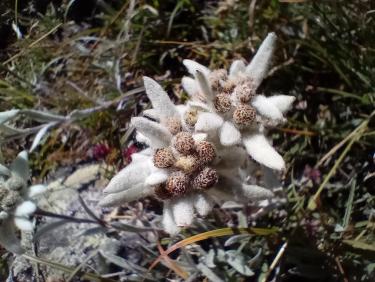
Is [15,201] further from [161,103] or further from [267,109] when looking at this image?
[267,109]

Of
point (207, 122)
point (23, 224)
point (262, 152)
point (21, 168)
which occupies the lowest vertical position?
point (23, 224)

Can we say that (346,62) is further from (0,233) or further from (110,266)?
(0,233)

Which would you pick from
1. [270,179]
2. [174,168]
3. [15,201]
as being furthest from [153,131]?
[270,179]

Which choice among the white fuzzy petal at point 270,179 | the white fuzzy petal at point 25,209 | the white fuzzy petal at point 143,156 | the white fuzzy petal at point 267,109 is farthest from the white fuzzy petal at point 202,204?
the white fuzzy petal at point 25,209

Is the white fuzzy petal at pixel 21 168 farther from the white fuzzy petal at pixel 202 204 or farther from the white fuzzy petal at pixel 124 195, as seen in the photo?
the white fuzzy petal at pixel 202 204

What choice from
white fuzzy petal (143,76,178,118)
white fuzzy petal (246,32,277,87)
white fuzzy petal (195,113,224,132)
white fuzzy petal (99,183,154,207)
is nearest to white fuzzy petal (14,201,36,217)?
white fuzzy petal (99,183,154,207)

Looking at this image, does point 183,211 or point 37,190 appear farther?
point 37,190

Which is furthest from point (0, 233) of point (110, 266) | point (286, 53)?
point (286, 53)

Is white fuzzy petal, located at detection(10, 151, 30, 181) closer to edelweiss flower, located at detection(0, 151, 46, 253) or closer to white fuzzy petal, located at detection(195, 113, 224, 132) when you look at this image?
edelweiss flower, located at detection(0, 151, 46, 253)
